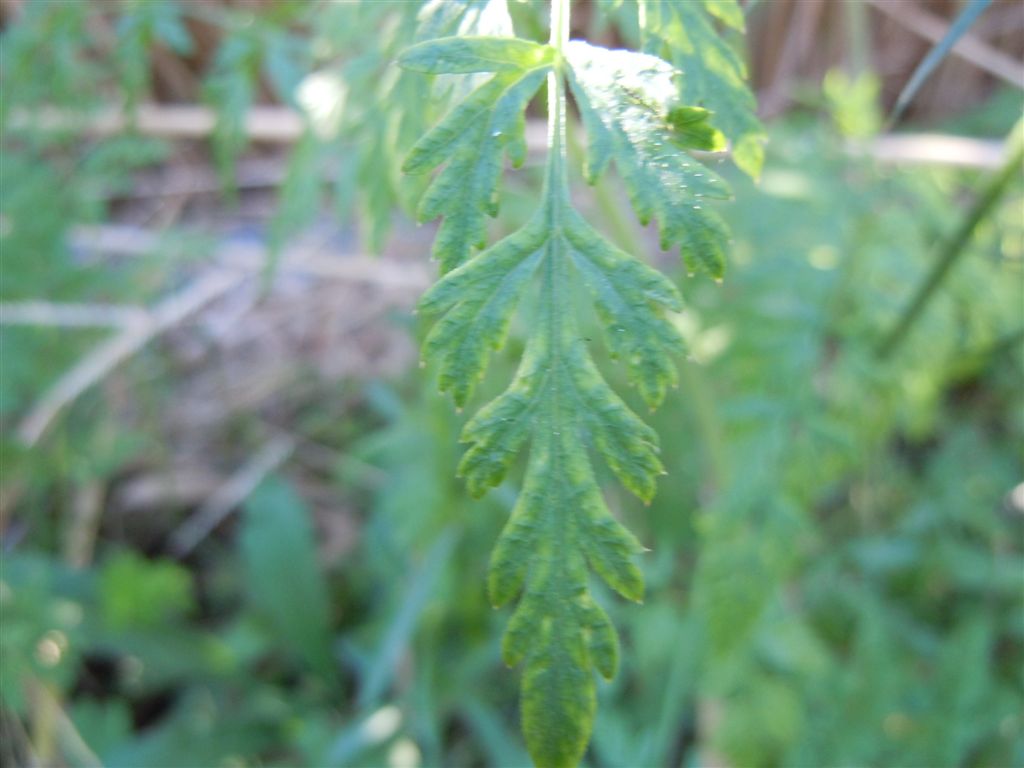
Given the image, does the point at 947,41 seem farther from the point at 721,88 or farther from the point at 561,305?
the point at 561,305

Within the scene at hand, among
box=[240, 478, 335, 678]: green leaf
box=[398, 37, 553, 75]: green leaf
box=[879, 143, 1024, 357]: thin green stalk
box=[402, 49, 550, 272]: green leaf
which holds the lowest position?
box=[240, 478, 335, 678]: green leaf

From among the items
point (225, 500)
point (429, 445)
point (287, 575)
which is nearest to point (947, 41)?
point (429, 445)

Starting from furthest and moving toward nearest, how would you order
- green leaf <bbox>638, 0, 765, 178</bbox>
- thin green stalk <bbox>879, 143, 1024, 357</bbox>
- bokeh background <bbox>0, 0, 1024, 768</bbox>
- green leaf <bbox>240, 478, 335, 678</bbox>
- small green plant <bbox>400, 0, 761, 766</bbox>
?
green leaf <bbox>240, 478, 335, 678</bbox> < bokeh background <bbox>0, 0, 1024, 768</bbox> < thin green stalk <bbox>879, 143, 1024, 357</bbox> < green leaf <bbox>638, 0, 765, 178</bbox> < small green plant <bbox>400, 0, 761, 766</bbox>

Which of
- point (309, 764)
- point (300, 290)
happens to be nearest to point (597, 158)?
point (309, 764)

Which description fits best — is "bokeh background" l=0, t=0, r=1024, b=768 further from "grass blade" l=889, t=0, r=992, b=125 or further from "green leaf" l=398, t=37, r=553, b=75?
"grass blade" l=889, t=0, r=992, b=125

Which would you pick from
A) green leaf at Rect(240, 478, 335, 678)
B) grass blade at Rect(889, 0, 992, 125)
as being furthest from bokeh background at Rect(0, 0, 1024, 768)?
grass blade at Rect(889, 0, 992, 125)

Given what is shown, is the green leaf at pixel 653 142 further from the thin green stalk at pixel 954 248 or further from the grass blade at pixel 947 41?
the thin green stalk at pixel 954 248
